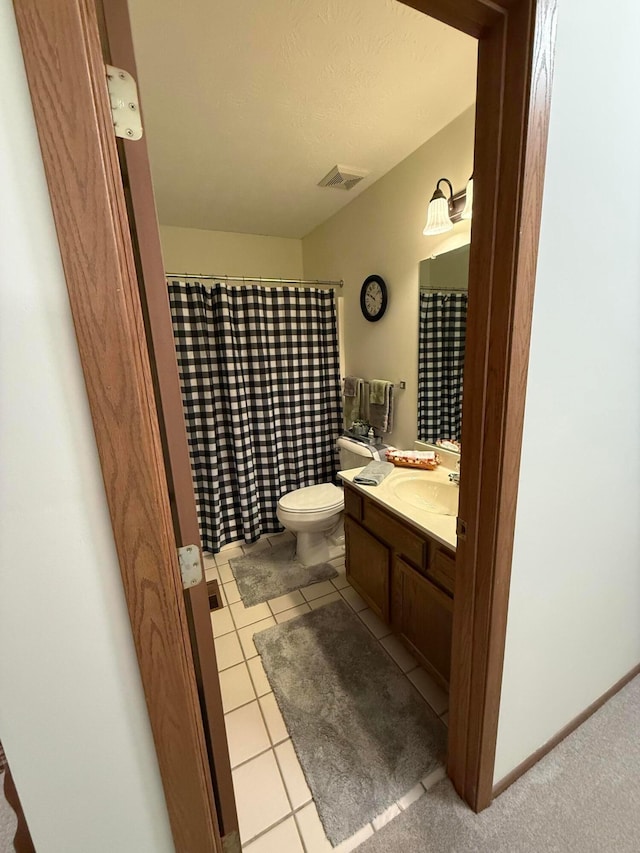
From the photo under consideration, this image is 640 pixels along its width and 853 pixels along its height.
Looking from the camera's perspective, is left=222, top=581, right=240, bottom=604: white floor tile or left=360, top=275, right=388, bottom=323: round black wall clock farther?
left=360, top=275, right=388, bottom=323: round black wall clock

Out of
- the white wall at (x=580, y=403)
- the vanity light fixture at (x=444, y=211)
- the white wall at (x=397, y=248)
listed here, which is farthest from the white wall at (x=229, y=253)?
the white wall at (x=580, y=403)

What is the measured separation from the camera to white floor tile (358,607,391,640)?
176 cm

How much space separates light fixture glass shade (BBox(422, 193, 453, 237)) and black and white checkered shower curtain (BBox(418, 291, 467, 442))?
32 cm

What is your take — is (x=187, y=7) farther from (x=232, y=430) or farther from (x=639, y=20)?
(x=232, y=430)

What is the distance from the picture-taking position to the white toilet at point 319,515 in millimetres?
2182

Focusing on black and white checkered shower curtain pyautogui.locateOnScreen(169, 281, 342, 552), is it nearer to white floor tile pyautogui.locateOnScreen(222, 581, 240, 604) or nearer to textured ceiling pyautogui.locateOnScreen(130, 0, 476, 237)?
white floor tile pyautogui.locateOnScreen(222, 581, 240, 604)

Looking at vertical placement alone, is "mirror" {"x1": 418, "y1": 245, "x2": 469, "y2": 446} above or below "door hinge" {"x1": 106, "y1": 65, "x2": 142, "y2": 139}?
below

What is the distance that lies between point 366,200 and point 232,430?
5.98 ft

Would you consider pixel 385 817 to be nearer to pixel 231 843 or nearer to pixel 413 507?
pixel 231 843

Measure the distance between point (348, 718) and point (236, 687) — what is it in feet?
1.69

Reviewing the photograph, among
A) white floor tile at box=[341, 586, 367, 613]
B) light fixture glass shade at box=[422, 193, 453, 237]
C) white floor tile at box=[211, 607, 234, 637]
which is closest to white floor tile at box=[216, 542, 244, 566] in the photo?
white floor tile at box=[211, 607, 234, 637]

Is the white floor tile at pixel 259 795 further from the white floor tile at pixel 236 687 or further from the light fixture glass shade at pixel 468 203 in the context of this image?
the light fixture glass shade at pixel 468 203

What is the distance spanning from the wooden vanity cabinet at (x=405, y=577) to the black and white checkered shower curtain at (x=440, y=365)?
67 cm

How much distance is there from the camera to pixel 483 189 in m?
0.78
